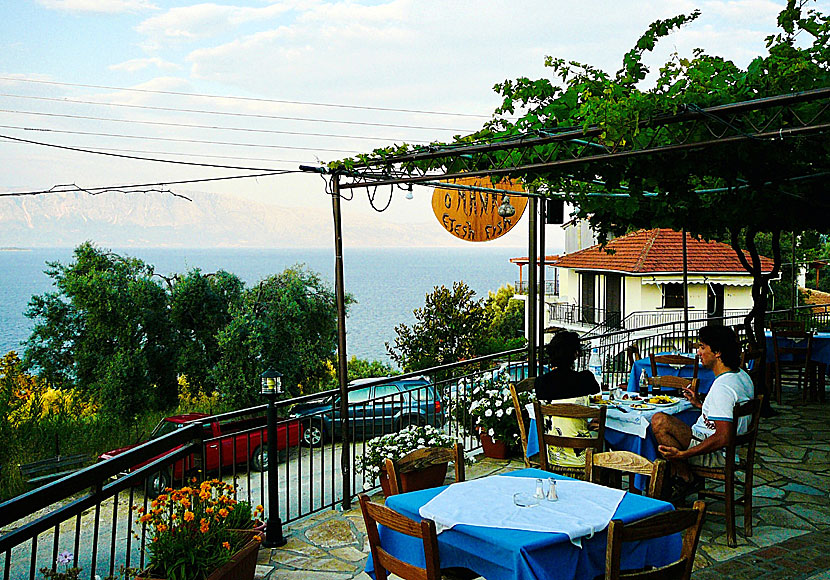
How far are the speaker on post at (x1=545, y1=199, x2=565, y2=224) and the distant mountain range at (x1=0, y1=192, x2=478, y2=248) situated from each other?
6958cm

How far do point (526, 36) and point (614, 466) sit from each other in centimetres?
1934

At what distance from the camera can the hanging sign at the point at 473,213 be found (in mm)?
7453

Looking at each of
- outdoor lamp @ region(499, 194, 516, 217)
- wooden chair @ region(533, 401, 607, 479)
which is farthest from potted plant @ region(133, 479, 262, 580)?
outdoor lamp @ region(499, 194, 516, 217)

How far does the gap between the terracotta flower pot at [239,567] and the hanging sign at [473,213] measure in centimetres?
412

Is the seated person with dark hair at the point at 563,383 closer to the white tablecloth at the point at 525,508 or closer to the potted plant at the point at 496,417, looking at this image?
the potted plant at the point at 496,417

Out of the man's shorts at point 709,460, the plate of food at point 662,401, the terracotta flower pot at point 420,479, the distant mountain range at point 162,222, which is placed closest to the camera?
the man's shorts at point 709,460

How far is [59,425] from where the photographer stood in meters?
21.4

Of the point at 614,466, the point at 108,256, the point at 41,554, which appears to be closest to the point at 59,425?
the point at 108,256

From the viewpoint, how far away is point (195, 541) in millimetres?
3709

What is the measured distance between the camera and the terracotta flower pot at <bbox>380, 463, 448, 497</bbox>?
542cm

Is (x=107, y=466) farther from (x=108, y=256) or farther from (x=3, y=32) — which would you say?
(x=3, y=32)

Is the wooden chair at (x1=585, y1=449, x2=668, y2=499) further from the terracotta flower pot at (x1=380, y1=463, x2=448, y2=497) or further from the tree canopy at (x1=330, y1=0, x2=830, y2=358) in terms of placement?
the tree canopy at (x1=330, y1=0, x2=830, y2=358)

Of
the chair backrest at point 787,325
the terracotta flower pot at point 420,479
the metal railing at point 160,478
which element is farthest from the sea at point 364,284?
the terracotta flower pot at point 420,479

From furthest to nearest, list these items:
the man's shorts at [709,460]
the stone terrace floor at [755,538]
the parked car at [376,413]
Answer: the parked car at [376,413], the man's shorts at [709,460], the stone terrace floor at [755,538]
